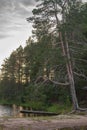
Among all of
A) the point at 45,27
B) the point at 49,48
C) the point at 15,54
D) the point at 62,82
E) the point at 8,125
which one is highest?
the point at 15,54

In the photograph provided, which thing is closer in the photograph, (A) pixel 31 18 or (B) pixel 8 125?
(B) pixel 8 125

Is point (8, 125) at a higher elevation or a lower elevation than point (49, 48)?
lower

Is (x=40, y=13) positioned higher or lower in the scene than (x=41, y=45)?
higher

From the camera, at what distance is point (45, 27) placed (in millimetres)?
38219

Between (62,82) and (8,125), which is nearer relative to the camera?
(8,125)

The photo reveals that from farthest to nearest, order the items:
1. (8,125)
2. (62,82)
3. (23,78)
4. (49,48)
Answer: (23,78) → (62,82) → (49,48) → (8,125)

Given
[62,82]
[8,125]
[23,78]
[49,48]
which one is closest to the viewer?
[8,125]

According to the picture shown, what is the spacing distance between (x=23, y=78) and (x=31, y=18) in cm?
5565

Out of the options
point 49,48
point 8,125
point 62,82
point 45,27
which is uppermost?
point 45,27

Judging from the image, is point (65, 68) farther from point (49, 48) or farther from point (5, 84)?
point (5, 84)

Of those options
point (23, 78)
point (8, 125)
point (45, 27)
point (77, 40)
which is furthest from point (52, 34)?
point (23, 78)

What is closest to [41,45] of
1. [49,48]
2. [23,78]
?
[49,48]

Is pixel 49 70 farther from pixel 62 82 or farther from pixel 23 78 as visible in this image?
pixel 23 78

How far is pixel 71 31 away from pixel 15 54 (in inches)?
2403
